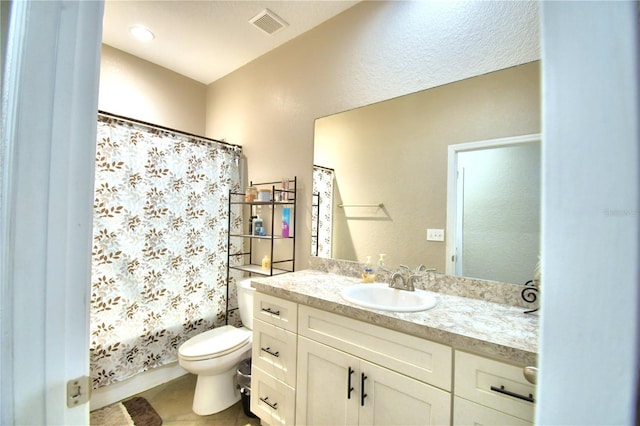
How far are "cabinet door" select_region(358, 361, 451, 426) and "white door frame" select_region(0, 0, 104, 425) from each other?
97 centimetres

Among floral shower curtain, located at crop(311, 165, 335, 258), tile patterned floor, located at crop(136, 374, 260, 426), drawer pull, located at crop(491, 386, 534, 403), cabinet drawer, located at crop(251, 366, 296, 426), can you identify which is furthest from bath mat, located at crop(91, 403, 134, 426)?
drawer pull, located at crop(491, 386, 534, 403)

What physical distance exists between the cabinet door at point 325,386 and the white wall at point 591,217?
102cm

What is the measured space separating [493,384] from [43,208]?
123 centimetres

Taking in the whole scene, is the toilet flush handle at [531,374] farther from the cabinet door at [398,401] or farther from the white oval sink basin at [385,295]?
the white oval sink basin at [385,295]

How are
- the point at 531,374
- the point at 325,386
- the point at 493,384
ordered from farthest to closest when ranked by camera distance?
the point at 325,386 < the point at 493,384 < the point at 531,374

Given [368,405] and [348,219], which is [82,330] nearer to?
[368,405]

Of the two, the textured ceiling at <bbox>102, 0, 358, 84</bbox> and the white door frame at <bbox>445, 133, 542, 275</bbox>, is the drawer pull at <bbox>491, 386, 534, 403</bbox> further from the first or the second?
the textured ceiling at <bbox>102, 0, 358, 84</bbox>

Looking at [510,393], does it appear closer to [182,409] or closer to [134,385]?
[182,409]

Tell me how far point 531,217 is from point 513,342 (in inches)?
24.5

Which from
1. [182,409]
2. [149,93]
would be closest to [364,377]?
→ [182,409]

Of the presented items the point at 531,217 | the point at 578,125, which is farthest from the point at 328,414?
the point at 578,125

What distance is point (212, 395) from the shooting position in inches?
71.3

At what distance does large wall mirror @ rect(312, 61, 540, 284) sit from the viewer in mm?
1312

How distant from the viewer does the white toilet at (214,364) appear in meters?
1.72
